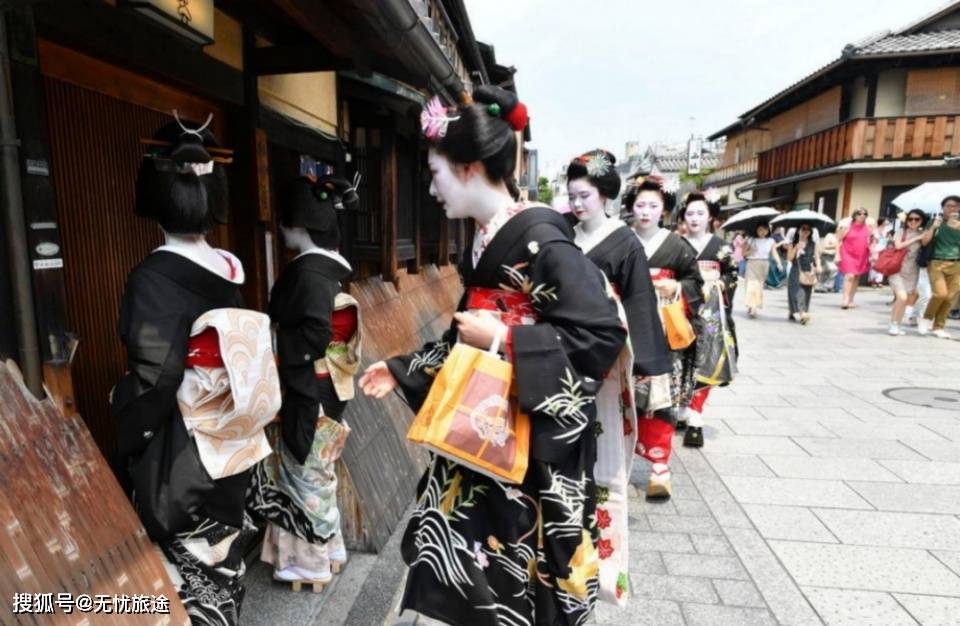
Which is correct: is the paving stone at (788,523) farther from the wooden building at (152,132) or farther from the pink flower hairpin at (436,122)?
the pink flower hairpin at (436,122)

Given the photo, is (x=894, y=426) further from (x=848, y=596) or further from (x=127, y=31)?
(x=127, y=31)

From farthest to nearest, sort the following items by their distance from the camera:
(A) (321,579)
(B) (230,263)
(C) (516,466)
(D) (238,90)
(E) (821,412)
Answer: (E) (821,412), (D) (238,90), (A) (321,579), (B) (230,263), (C) (516,466)

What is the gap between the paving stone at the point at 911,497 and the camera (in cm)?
397

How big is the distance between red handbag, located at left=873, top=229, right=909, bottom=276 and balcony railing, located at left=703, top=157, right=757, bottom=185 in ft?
71.1

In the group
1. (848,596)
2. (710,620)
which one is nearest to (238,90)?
(710,620)

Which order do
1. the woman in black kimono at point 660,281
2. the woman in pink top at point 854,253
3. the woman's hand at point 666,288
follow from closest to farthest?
the woman in black kimono at point 660,281
the woman's hand at point 666,288
the woman in pink top at point 854,253

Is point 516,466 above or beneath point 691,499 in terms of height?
above

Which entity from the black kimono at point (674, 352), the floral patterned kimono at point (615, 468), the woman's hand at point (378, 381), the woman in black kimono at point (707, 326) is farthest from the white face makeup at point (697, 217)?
the woman's hand at point (378, 381)

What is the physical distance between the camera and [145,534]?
2.08 m

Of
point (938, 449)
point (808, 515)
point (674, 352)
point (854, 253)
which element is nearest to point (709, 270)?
point (674, 352)

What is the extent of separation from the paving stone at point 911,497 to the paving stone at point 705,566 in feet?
4.79

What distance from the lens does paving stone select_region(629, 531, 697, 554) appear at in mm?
3498

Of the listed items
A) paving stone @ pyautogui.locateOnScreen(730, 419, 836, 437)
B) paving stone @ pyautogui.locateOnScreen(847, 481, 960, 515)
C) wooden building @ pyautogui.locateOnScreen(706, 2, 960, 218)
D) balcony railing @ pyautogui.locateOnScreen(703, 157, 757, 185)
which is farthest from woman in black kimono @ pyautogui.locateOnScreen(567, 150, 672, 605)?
balcony railing @ pyautogui.locateOnScreen(703, 157, 757, 185)

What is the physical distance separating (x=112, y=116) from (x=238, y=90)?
0.90 metres
